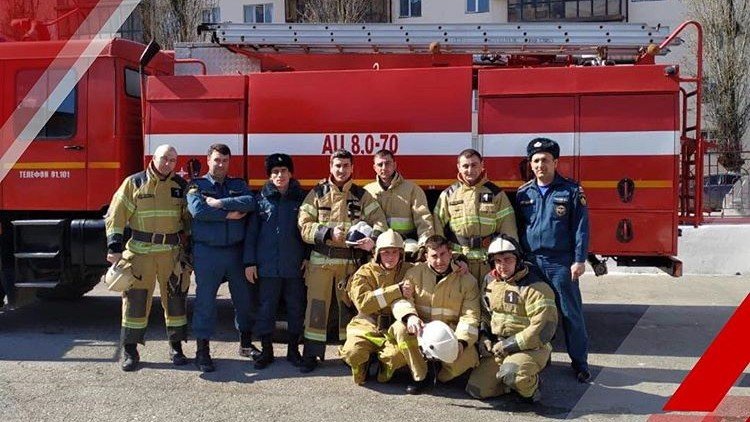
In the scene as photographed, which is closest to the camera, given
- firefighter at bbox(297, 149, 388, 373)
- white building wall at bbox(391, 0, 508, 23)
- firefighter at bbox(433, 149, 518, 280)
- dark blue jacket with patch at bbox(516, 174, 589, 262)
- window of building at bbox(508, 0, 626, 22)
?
dark blue jacket with patch at bbox(516, 174, 589, 262)

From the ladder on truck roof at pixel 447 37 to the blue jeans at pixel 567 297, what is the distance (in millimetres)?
2110

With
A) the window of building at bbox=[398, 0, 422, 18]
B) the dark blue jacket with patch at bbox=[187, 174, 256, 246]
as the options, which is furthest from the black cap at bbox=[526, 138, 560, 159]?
the window of building at bbox=[398, 0, 422, 18]

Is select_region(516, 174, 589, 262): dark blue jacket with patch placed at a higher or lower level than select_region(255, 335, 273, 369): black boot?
higher

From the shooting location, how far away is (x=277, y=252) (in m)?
5.29

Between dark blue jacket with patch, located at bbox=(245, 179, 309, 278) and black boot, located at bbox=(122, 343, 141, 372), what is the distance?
1146 millimetres

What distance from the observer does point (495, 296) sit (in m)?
4.77

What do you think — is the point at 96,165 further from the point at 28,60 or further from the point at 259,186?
the point at 259,186

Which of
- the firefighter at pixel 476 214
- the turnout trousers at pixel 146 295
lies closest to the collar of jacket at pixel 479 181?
the firefighter at pixel 476 214

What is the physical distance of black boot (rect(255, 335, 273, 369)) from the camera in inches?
211

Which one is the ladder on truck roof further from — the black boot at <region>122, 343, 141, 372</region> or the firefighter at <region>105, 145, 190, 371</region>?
the black boot at <region>122, 343, 141, 372</region>

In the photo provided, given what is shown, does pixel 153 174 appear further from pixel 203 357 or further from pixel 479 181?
pixel 479 181

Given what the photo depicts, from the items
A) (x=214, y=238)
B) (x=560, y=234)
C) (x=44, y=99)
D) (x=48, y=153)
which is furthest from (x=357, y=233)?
(x=44, y=99)

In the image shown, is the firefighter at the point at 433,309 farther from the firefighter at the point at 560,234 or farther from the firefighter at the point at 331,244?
the firefighter at the point at 560,234

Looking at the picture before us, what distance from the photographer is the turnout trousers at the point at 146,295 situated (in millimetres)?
5293
